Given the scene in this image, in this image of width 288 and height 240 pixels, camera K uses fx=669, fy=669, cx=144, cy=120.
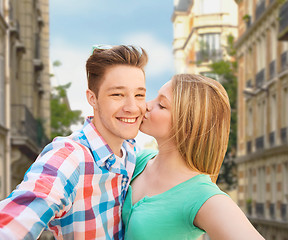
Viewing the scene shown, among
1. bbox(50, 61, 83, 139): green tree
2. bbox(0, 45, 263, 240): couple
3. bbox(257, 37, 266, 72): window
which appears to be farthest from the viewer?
bbox(50, 61, 83, 139): green tree

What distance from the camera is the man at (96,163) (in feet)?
9.06

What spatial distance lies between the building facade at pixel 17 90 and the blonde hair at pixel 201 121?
1602 cm

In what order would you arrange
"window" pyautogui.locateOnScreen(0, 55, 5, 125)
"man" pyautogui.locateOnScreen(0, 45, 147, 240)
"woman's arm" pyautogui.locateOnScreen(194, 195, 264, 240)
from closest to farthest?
"man" pyautogui.locateOnScreen(0, 45, 147, 240)
"woman's arm" pyautogui.locateOnScreen(194, 195, 264, 240)
"window" pyautogui.locateOnScreen(0, 55, 5, 125)

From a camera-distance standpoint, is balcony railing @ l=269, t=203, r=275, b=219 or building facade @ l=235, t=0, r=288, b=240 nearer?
building facade @ l=235, t=0, r=288, b=240

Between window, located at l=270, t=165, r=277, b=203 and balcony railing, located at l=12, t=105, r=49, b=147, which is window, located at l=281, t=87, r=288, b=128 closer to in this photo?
window, located at l=270, t=165, r=277, b=203

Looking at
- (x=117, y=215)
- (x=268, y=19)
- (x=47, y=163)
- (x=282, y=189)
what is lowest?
(x=282, y=189)

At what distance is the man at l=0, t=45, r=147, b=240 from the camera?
276 centimetres

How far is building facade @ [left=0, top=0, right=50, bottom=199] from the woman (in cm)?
1587

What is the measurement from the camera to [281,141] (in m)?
29.8

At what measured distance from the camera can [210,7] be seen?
58.8 metres

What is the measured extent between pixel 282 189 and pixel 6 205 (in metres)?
27.3

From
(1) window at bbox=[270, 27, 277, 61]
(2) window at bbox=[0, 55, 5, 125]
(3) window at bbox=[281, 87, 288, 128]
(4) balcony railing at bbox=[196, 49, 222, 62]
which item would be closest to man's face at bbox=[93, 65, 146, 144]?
(2) window at bbox=[0, 55, 5, 125]

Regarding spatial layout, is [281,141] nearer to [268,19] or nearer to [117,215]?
[268,19]

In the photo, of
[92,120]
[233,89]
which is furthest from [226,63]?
[92,120]
